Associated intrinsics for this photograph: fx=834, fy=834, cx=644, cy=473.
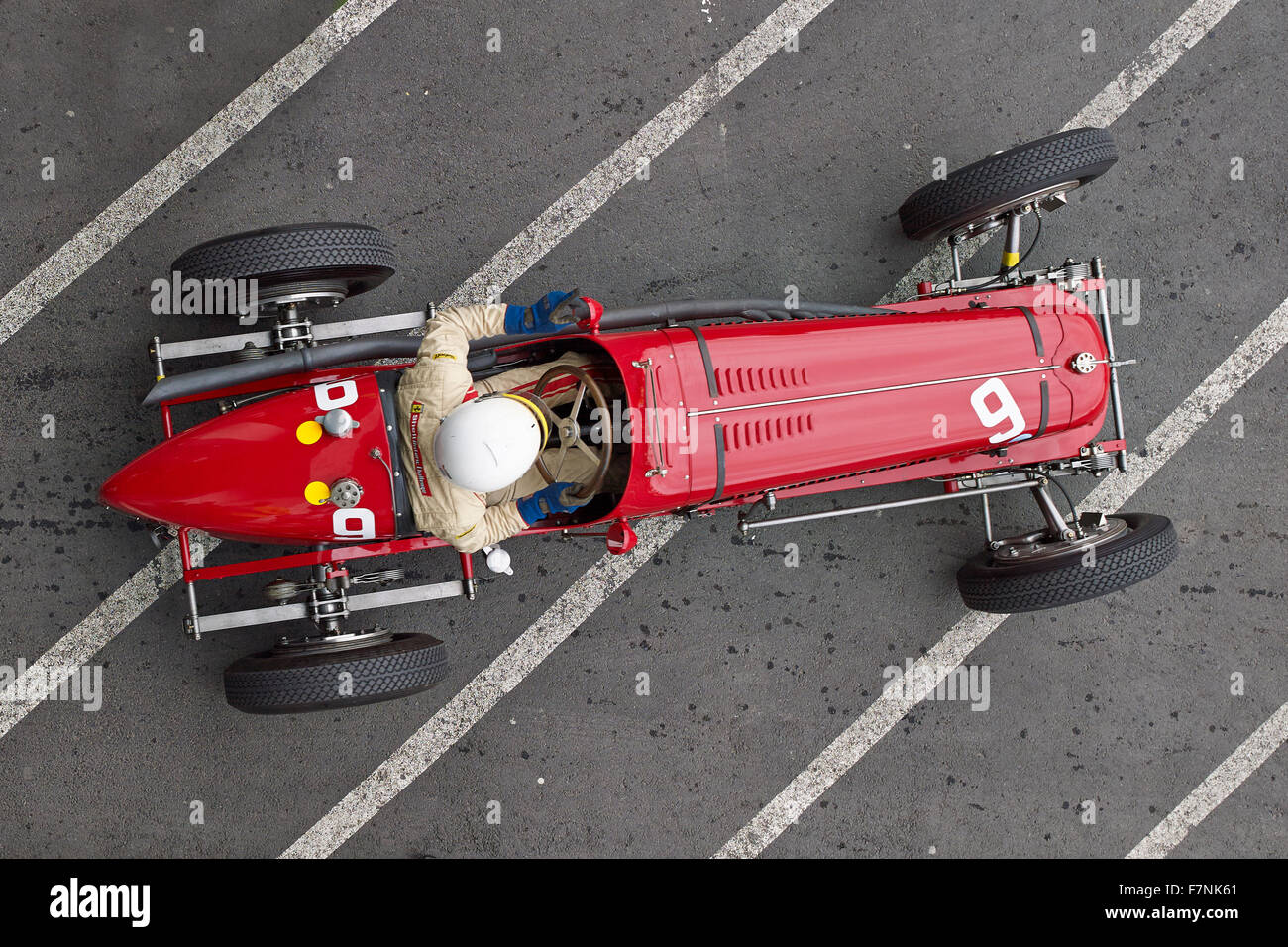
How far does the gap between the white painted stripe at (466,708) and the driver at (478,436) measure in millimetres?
794

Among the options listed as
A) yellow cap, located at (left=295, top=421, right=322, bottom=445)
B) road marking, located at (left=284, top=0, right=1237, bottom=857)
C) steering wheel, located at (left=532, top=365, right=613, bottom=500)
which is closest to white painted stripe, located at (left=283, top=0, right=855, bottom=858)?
road marking, located at (left=284, top=0, right=1237, bottom=857)

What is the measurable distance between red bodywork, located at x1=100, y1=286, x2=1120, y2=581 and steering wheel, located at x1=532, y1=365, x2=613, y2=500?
0.11 meters

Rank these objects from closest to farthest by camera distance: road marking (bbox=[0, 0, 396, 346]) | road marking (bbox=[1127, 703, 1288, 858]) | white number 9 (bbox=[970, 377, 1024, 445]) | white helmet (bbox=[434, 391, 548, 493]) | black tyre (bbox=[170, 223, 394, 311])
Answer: white helmet (bbox=[434, 391, 548, 493]), black tyre (bbox=[170, 223, 394, 311]), white number 9 (bbox=[970, 377, 1024, 445]), road marking (bbox=[0, 0, 396, 346]), road marking (bbox=[1127, 703, 1288, 858])

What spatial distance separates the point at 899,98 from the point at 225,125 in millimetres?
3072

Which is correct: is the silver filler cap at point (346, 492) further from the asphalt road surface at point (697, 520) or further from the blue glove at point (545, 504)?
the asphalt road surface at point (697, 520)

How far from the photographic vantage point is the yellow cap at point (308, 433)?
2.88m

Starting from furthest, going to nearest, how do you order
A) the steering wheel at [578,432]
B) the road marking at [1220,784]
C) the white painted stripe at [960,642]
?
the road marking at [1220,784], the white painted stripe at [960,642], the steering wheel at [578,432]

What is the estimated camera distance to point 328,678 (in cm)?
304

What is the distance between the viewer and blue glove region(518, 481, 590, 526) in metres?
3.05

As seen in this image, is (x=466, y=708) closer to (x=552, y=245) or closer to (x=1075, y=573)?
(x=552, y=245)

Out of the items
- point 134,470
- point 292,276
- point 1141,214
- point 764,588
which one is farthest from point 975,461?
point 134,470

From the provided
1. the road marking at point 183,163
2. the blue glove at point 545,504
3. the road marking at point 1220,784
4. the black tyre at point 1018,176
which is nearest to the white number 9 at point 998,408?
the black tyre at point 1018,176

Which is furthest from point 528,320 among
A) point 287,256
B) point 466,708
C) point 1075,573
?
point 1075,573

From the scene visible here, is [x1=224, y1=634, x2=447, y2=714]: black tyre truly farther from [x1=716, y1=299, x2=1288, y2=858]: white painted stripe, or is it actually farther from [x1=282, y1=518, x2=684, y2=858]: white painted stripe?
[x1=716, y1=299, x2=1288, y2=858]: white painted stripe
